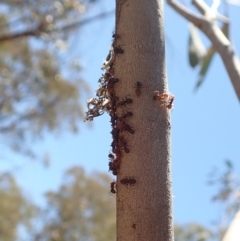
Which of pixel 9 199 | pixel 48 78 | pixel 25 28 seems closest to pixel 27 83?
pixel 48 78

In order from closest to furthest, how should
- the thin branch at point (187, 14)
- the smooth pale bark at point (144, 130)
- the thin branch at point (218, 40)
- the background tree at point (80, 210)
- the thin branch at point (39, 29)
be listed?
the smooth pale bark at point (144, 130)
the thin branch at point (218, 40)
the thin branch at point (187, 14)
the thin branch at point (39, 29)
the background tree at point (80, 210)

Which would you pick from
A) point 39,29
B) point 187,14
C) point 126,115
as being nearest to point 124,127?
point 126,115

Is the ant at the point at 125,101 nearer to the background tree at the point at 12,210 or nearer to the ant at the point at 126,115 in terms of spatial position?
the ant at the point at 126,115

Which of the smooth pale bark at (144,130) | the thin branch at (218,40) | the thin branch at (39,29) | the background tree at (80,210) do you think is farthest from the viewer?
the background tree at (80,210)

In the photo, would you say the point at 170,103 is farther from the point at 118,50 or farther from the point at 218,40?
the point at 218,40

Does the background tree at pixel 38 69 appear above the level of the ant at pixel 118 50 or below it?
above

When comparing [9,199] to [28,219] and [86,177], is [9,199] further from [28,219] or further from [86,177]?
[86,177]

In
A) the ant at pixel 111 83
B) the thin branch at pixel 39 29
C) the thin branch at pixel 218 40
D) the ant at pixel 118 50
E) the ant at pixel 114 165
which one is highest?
the thin branch at pixel 39 29

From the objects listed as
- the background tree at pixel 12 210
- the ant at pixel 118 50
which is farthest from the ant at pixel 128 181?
the background tree at pixel 12 210
